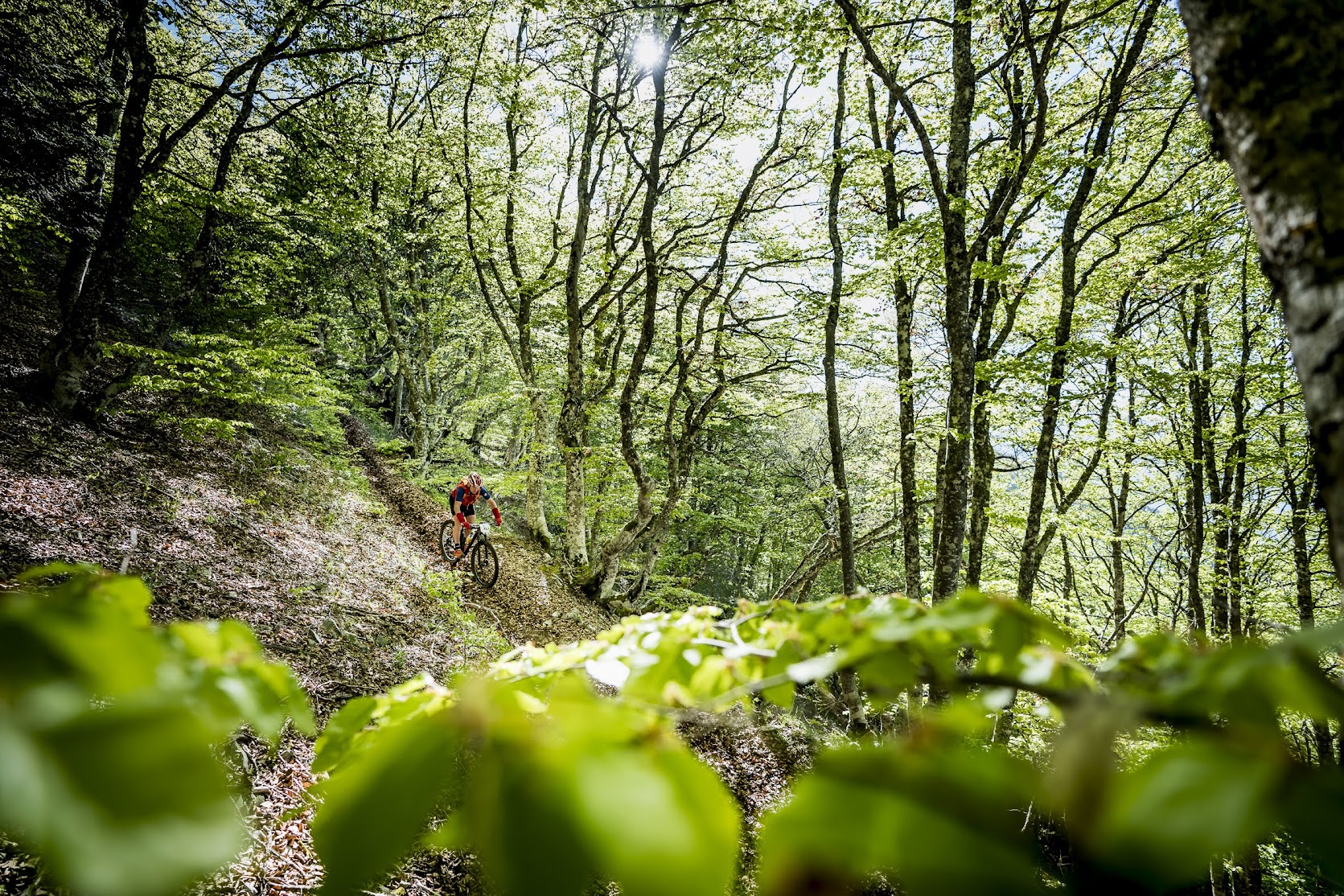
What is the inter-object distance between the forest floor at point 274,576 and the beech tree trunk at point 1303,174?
3.84m

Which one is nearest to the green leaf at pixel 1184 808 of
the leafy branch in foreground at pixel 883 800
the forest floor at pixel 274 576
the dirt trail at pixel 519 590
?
the leafy branch in foreground at pixel 883 800

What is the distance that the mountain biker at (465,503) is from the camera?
972 centimetres

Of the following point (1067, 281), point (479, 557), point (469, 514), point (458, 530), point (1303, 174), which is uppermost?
point (1067, 281)

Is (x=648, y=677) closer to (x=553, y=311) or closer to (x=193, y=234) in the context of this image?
(x=553, y=311)

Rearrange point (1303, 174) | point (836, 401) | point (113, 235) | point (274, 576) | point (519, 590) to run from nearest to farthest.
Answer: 1. point (1303, 174)
2. point (274, 576)
3. point (113, 235)
4. point (836, 401)
5. point (519, 590)

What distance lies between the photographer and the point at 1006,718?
31.0 ft

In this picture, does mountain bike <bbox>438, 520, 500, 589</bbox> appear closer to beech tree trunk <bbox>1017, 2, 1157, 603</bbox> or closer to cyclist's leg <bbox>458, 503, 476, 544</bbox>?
cyclist's leg <bbox>458, 503, 476, 544</bbox>

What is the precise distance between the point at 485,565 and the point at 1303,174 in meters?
10.4

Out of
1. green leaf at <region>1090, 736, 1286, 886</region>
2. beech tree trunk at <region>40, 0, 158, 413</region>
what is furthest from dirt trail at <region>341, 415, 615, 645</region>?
green leaf at <region>1090, 736, 1286, 886</region>

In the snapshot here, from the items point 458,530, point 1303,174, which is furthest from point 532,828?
point 458,530

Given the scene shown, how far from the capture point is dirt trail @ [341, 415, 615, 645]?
30.7ft

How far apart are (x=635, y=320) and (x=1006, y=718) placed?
36.7 ft

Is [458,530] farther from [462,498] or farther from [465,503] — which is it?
[462,498]

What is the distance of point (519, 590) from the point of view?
10422 millimetres
